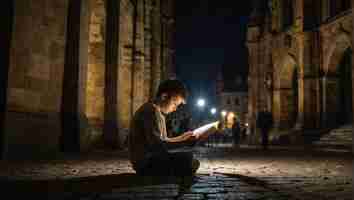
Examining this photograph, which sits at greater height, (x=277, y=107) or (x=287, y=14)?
(x=287, y=14)

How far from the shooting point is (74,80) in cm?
1021

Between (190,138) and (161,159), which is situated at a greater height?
(190,138)

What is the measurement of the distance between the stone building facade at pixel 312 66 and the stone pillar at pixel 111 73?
13.4 m

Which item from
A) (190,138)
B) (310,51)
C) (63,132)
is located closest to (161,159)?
(190,138)

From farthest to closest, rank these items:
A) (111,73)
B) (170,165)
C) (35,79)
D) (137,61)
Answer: (137,61) → (111,73) → (35,79) → (170,165)

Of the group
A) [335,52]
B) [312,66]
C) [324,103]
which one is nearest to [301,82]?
[312,66]

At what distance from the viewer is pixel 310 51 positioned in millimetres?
24922

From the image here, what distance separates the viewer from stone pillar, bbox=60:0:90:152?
981cm

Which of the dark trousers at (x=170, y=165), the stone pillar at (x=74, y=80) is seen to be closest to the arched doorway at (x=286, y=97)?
the stone pillar at (x=74, y=80)

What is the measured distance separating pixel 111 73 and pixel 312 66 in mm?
15391

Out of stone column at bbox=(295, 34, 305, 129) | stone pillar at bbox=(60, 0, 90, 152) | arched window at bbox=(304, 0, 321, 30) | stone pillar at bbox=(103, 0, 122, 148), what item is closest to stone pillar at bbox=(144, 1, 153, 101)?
stone pillar at bbox=(103, 0, 122, 148)

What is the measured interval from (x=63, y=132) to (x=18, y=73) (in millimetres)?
2117

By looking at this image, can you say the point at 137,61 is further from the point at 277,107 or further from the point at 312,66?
the point at 277,107

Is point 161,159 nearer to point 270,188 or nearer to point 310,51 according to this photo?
point 270,188
